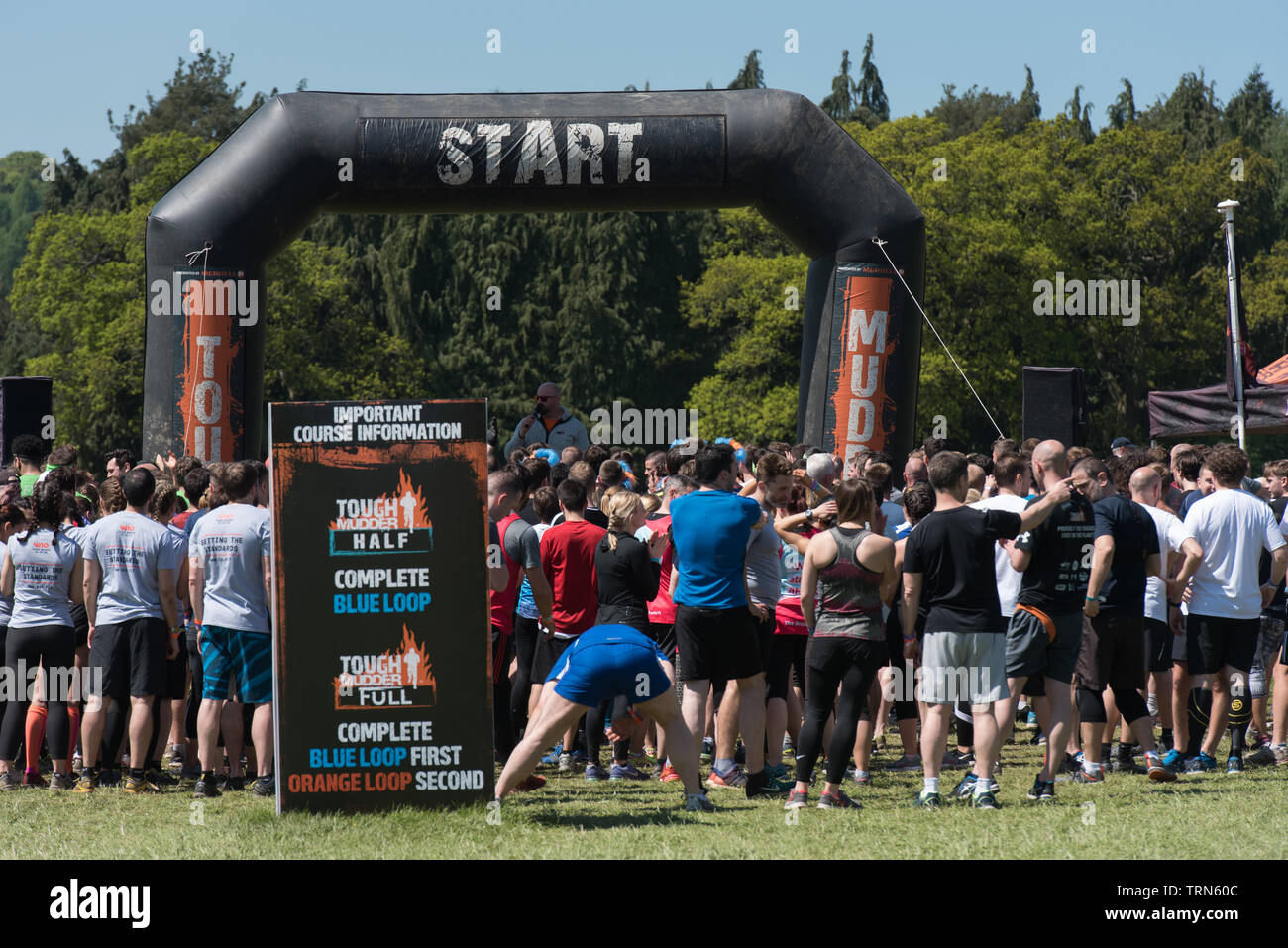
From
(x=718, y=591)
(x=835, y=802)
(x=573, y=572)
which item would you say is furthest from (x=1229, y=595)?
(x=573, y=572)

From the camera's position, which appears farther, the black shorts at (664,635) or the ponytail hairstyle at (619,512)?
the black shorts at (664,635)

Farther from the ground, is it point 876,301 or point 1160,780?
point 876,301

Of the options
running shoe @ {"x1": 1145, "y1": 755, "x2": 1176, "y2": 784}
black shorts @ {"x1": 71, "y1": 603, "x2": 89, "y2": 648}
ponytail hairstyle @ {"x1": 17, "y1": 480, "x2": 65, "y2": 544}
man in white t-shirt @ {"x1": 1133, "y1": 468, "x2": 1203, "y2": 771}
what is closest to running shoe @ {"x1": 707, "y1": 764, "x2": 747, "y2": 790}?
running shoe @ {"x1": 1145, "y1": 755, "x2": 1176, "y2": 784}

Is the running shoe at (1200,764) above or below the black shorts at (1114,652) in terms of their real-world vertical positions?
below

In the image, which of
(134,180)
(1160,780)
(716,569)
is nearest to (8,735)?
(716,569)

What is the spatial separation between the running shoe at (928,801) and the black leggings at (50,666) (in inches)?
191

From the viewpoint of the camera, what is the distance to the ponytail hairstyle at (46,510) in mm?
8031

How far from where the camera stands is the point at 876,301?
12.8 meters

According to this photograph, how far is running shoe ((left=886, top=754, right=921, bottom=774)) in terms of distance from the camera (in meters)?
8.76

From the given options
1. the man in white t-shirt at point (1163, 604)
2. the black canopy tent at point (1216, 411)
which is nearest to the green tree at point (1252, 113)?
the black canopy tent at point (1216, 411)

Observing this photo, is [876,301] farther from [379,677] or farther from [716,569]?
[379,677]

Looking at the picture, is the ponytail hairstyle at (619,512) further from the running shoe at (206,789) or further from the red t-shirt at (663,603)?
the running shoe at (206,789)

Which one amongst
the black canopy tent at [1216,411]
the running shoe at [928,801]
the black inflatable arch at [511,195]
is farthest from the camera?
the black canopy tent at [1216,411]

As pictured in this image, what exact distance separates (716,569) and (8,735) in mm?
4301
